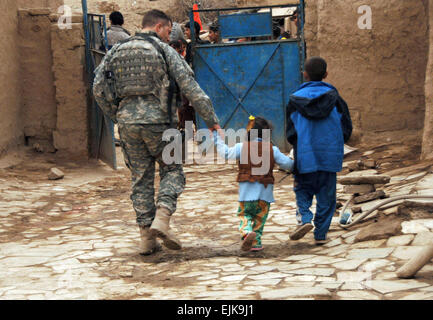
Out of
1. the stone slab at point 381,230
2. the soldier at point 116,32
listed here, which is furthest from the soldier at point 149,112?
the soldier at point 116,32

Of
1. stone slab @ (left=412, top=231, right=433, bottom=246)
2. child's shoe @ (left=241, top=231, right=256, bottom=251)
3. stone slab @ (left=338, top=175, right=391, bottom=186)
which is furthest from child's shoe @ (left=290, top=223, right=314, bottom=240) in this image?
stone slab @ (left=338, top=175, right=391, bottom=186)

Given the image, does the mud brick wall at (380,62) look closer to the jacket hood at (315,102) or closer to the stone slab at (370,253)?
the jacket hood at (315,102)

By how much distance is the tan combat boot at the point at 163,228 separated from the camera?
4.29 m

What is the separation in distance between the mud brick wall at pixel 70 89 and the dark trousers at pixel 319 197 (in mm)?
5493

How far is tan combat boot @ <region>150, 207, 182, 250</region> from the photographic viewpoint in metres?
4.29

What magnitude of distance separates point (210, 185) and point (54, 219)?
84.6 inches

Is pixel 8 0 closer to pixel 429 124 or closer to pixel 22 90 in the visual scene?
pixel 22 90

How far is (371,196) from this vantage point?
5.48 meters

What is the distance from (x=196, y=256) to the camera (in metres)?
4.53

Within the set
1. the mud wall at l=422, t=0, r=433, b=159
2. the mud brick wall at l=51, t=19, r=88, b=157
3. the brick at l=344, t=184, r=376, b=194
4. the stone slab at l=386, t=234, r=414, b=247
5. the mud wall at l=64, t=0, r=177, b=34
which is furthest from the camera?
the mud wall at l=64, t=0, r=177, b=34

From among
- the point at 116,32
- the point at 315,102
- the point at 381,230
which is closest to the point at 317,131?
the point at 315,102

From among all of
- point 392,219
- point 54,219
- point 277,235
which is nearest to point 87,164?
point 54,219

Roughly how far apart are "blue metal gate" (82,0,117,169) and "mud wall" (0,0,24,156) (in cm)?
109

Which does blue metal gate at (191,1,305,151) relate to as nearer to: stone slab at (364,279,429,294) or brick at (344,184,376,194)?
brick at (344,184,376,194)
